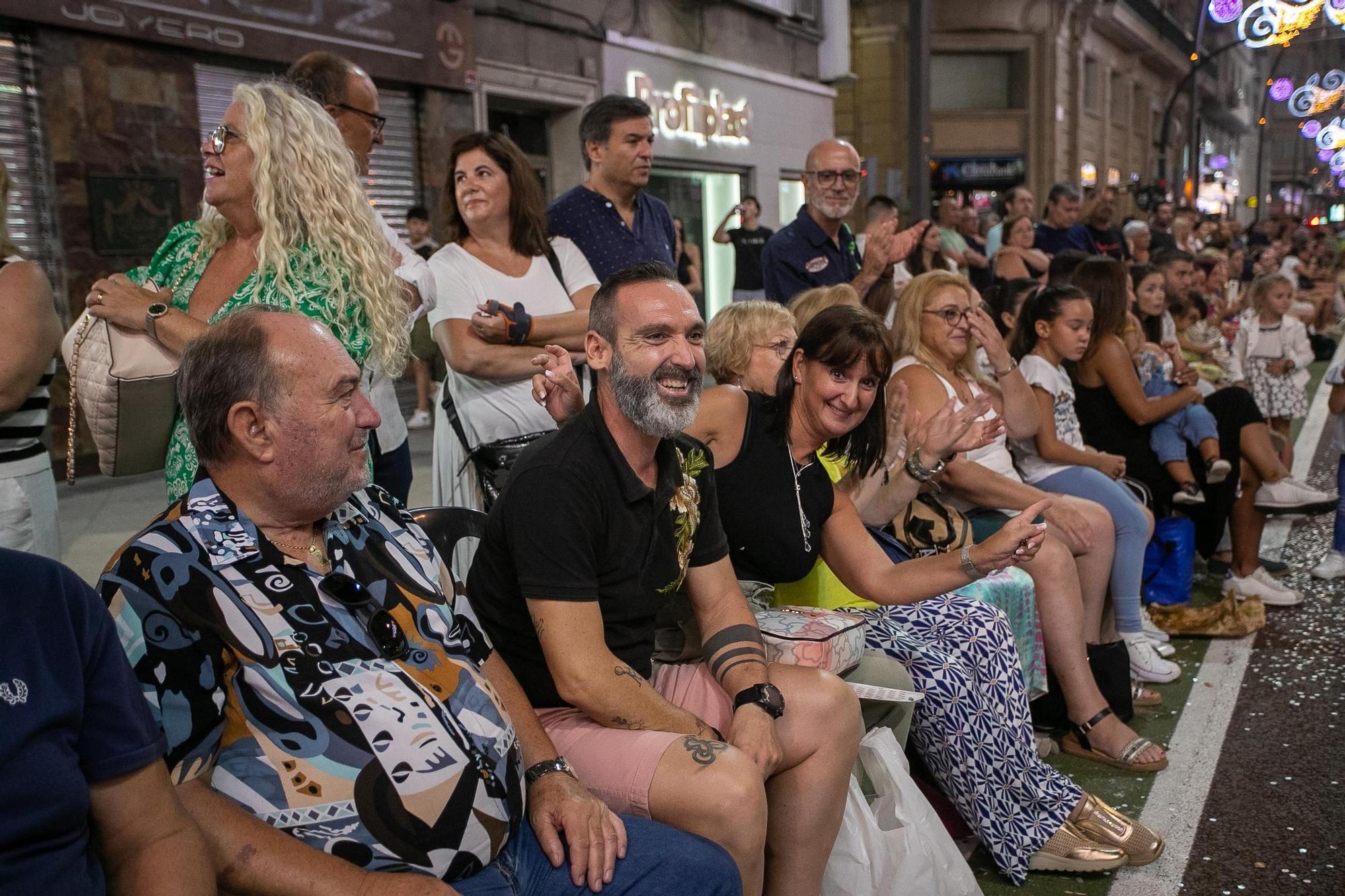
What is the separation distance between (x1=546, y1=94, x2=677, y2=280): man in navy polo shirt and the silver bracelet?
180 cm

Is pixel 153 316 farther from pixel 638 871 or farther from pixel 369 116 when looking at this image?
pixel 638 871

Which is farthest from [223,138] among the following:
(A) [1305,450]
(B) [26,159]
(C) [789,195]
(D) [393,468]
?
(C) [789,195]

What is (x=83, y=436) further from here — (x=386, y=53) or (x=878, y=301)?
(x=878, y=301)

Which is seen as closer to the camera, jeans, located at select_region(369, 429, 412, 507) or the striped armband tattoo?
the striped armband tattoo

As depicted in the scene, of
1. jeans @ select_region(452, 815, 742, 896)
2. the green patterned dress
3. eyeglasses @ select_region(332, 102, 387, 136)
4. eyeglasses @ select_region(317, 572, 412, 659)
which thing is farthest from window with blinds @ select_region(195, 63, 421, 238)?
jeans @ select_region(452, 815, 742, 896)

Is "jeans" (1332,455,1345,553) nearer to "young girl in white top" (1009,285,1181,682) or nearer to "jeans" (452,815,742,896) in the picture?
"young girl in white top" (1009,285,1181,682)

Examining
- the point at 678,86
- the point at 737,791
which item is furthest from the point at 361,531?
the point at 678,86

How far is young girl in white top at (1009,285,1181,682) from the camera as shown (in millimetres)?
4602

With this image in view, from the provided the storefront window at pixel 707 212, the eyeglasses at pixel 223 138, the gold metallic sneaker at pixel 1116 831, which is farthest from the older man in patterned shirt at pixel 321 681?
the storefront window at pixel 707 212

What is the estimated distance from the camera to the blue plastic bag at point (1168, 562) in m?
5.31

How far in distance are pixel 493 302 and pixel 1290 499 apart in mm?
4486

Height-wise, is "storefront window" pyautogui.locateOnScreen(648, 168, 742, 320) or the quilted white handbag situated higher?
"storefront window" pyautogui.locateOnScreen(648, 168, 742, 320)

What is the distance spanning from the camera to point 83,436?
24.1 ft

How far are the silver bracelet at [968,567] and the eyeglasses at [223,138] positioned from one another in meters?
2.13
